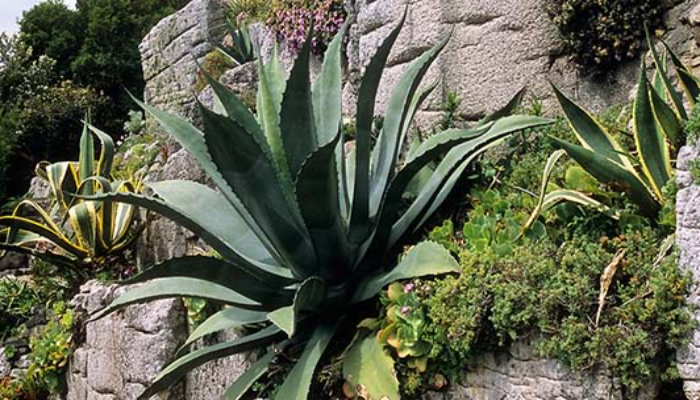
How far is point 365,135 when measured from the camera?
255 cm

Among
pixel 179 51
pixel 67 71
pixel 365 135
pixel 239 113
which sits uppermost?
pixel 67 71

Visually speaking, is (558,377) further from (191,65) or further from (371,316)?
(191,65)

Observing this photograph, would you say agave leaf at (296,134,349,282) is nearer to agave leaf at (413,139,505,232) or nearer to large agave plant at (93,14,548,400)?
large agave plant at (93,14,548,400)

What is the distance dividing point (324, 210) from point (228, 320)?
0.69 metres

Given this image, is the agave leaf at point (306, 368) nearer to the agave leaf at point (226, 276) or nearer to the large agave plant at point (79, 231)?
the agave leaf at point (226, 276)

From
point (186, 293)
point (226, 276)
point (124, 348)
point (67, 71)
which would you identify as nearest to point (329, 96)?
point (226, 276)

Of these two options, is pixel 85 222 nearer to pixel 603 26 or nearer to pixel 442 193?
pixel 442 193

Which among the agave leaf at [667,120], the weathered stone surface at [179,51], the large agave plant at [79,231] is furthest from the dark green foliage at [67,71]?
the agave leaf at [667,120]

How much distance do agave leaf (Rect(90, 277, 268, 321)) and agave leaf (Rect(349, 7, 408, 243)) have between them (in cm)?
46

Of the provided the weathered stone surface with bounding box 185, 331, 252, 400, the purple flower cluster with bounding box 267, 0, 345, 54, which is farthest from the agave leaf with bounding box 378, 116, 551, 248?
the purple flower cluster with bounding box 267, 0, 345, 54

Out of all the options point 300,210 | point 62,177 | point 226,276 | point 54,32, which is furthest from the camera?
point 54,32

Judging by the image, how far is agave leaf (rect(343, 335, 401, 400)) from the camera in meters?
2.28

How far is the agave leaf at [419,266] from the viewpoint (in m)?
2.22

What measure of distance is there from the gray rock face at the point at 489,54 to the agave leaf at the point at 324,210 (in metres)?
1.13
